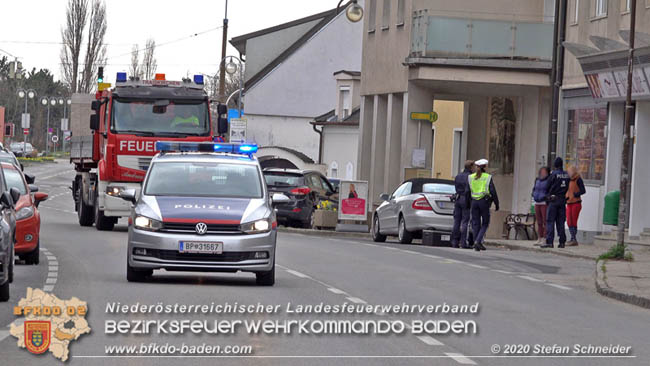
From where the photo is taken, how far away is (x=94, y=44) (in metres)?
98.2

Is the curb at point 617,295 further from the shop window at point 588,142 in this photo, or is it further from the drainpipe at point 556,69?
the drainpipe at point 556,69

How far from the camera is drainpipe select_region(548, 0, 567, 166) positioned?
33.4m

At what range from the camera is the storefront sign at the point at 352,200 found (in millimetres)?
38781

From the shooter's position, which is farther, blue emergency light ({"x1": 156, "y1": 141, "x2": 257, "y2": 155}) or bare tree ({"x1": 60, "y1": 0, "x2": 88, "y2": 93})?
bare tree ({"x1": 60, "y1": 0, "x2": 88, "y2": 93})

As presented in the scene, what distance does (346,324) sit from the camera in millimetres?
12891

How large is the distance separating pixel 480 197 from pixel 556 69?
8148 millimetres

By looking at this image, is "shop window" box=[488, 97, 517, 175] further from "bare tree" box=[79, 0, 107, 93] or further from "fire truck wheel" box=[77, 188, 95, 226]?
"bare tree" box=[79, 0, 107, 93]

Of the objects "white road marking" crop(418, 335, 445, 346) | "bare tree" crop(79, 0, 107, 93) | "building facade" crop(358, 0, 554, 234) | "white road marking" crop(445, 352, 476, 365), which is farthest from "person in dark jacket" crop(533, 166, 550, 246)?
"bare tree" crop(79, 0, 107, 93)

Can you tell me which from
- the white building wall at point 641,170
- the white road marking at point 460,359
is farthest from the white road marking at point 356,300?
the white building wall at point 641,170

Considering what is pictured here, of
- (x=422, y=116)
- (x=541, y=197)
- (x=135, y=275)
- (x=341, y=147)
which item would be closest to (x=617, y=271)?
(x=541, y=197)

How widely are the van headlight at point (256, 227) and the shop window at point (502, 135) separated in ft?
A: 83.1

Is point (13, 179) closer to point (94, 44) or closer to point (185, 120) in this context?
point (185, 120)

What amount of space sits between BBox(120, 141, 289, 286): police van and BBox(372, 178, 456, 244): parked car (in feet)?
42.1

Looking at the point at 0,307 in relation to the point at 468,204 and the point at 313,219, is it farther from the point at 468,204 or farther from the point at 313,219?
the point at 313,219
